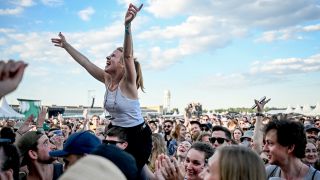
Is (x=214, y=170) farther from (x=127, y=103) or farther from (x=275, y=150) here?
(x=127, y=103)

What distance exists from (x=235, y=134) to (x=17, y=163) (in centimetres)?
731

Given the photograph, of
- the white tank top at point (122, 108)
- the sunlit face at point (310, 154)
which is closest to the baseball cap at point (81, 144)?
the white tank top at point (122, 108)

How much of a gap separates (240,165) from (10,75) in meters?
1.58

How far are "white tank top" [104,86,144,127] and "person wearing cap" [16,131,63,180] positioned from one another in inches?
32.9

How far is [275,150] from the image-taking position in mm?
3820

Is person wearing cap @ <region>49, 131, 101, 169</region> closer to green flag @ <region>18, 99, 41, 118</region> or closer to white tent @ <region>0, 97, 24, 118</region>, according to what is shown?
green flag @ <region>18, 99, 41, 118</region>

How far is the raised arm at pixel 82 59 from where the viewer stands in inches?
184

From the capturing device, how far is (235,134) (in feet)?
32.6

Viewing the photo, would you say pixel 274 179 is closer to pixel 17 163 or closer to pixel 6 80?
pixel 17 163

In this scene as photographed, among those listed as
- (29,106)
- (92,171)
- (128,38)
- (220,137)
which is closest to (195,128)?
(220,137)

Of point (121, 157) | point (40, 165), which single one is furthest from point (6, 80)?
point (40, 165)

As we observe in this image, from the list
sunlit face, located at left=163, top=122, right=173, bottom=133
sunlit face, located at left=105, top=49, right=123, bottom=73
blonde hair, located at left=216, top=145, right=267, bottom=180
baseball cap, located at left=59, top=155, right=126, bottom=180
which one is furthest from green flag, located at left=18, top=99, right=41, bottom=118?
baseball cap, located at left=59, top=155, right=126, bottom=180

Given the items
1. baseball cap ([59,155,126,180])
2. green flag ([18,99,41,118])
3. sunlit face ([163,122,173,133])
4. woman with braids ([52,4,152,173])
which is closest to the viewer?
baseball cap ([59,155,126,180])

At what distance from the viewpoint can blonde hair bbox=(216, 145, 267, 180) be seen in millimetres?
2516
